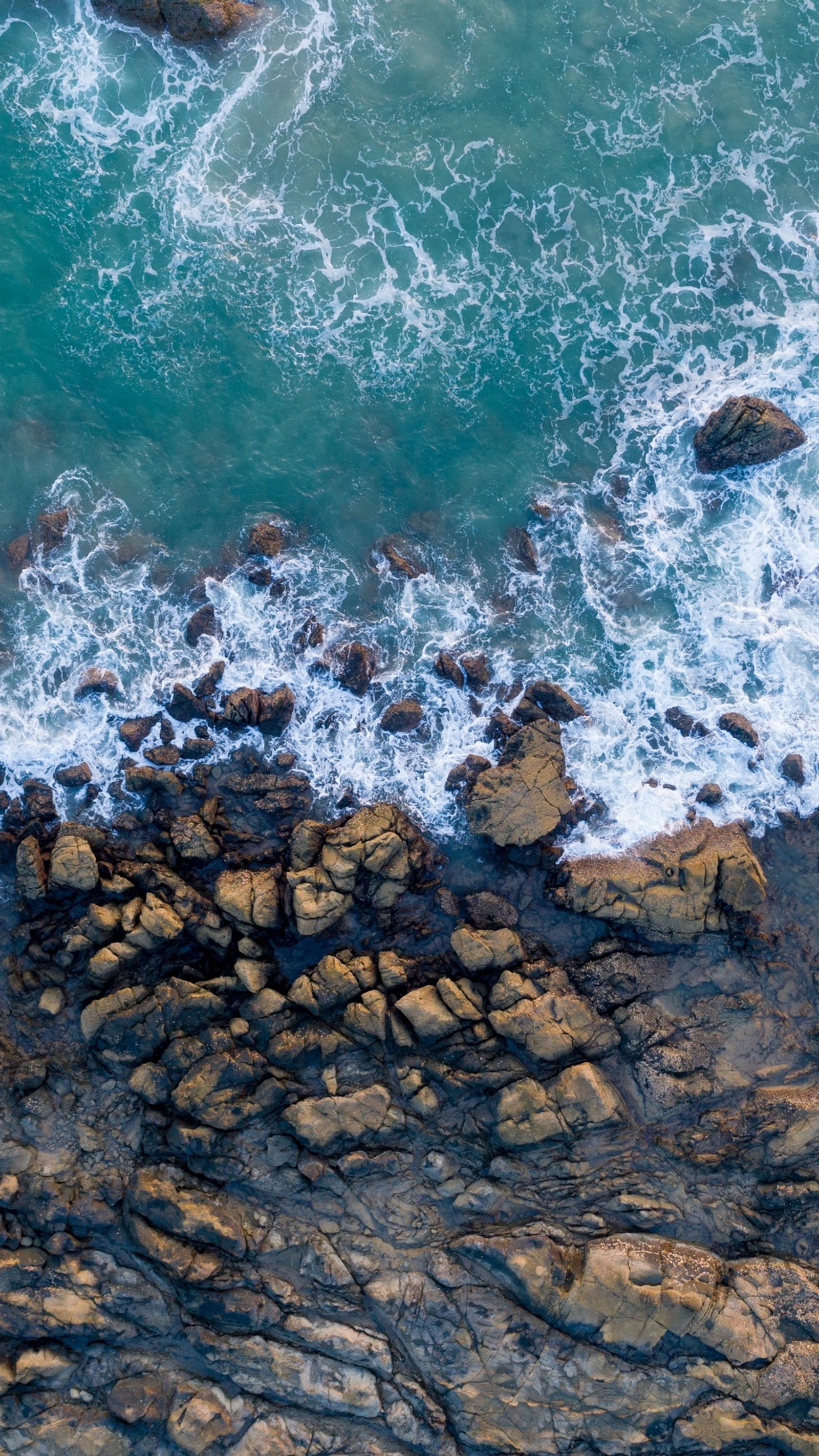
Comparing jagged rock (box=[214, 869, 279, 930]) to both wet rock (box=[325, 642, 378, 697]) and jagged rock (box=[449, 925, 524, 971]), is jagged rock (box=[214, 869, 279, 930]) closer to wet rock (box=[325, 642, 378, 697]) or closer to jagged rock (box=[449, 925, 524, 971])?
jagged rock (box=[449, 925, 524, 971])

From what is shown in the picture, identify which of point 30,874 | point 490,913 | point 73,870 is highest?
point 490,913

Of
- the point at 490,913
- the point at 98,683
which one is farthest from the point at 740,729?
the point at 98,683

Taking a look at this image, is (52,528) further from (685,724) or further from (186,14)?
(685,724)

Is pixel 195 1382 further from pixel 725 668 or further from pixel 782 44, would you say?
pixel 782 44

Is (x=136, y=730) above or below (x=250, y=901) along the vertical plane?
above

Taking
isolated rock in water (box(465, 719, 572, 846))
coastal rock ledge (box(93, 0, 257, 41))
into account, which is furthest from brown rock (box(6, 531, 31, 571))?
coastal rock ledge (box(93, 0, 257, 41))

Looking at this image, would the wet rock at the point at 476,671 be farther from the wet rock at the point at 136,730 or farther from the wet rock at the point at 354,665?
the wet rock at the point at 136,730
